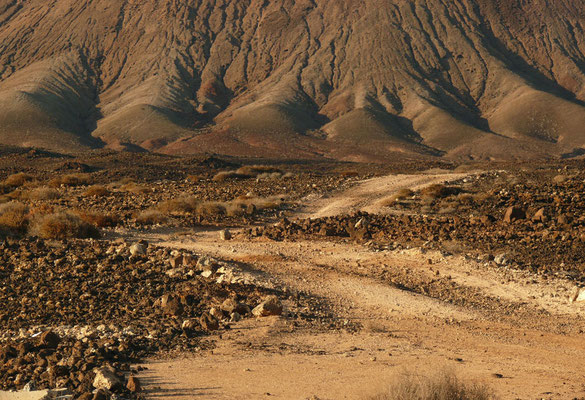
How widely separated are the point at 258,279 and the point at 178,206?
37.4 ft

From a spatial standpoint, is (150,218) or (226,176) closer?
(150,218)

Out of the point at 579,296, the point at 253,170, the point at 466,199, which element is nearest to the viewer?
the point at 579,296

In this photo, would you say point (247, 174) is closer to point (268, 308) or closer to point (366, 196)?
point (366, 196)

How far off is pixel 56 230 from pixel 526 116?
106 m

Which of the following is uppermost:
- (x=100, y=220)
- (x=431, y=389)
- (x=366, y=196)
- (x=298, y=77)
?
(x=298, y=77)

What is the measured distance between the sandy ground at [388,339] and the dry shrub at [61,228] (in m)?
5.00

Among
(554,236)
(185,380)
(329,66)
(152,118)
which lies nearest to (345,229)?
(554,236)

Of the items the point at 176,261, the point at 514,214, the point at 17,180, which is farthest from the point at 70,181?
the point at 514,214

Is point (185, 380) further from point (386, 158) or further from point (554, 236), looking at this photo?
point (386, 158)

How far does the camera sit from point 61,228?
52.4ft

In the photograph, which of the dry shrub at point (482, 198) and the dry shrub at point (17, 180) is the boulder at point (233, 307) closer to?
the dry shrub at point (482, 198)

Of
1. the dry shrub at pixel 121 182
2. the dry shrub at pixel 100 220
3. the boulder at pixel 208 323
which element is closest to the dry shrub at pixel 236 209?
the dry shrub at pixel 100 220

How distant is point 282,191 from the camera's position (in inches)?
1103

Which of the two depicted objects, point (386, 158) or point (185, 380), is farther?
point (386, 158)
